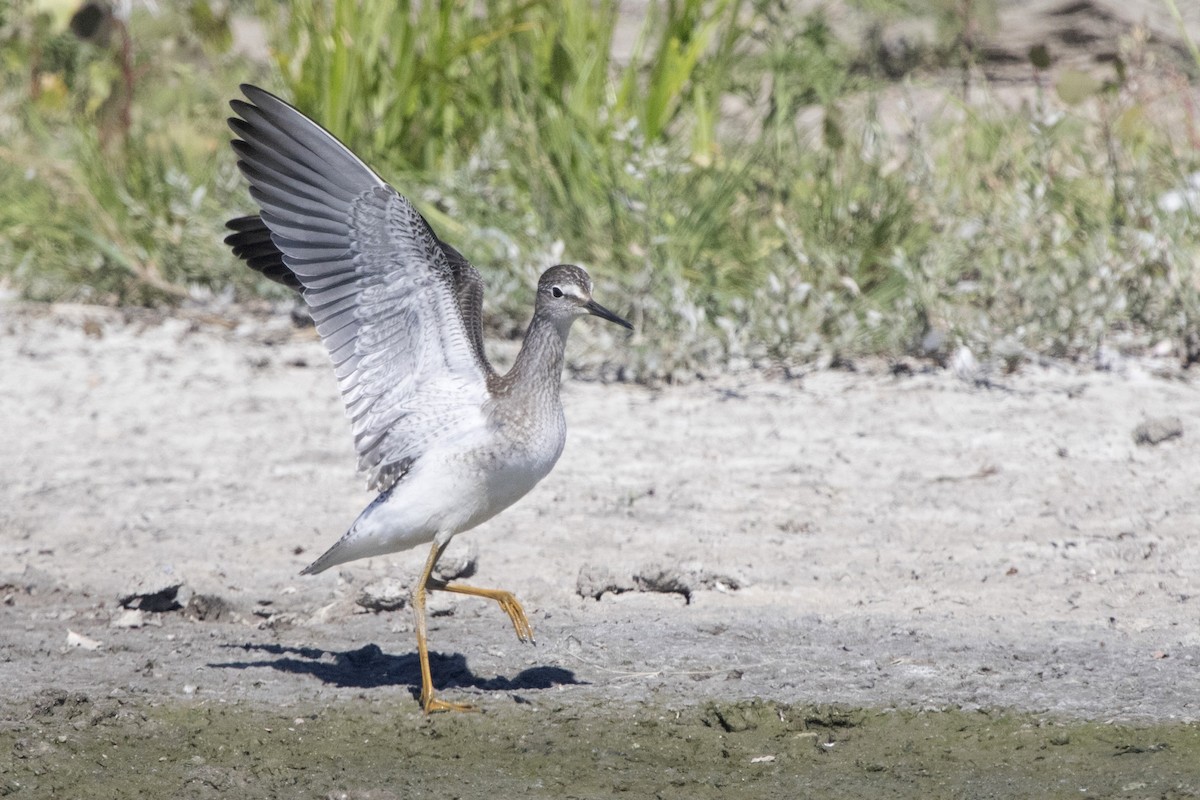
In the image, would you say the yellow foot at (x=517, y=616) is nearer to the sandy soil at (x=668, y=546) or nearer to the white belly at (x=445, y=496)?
the sandy soil at (x=668, y=546)

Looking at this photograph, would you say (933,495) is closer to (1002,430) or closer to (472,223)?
(1002,430)

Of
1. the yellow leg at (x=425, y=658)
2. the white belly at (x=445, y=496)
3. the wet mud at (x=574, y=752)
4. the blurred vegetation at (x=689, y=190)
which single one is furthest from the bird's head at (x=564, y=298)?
the blurred vegetation at (x=689, y=190)

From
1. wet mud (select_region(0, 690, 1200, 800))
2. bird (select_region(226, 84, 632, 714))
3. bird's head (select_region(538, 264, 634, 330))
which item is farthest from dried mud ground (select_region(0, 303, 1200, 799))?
bird's head (select_region(538, 264, 634, 330))

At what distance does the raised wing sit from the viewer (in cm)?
427

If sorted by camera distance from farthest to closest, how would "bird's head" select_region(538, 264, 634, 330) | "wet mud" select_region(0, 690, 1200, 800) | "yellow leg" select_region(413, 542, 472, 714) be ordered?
"bird's head" select_region(538, 264, 634, 330)
"yellow leg" select_region(413, 542, 472, 714)
"wet mud" select_region(0, 690, 1200, 800)

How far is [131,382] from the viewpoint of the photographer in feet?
23.4

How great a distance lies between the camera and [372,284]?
14.3 feet

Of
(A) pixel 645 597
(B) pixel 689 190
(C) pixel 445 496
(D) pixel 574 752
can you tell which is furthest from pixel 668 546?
(B) pixel 689 190

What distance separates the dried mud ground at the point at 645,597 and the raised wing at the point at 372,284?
30.5 inches

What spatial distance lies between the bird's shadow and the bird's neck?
0.80 m

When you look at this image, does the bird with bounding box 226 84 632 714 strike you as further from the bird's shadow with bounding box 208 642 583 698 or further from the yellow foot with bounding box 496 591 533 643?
the bird's shadow with bounding box 208 642 583 698

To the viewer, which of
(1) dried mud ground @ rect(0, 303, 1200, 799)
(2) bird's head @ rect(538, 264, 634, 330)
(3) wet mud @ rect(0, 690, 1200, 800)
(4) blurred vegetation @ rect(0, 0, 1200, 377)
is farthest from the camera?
(4) blurred vegetation @ rect(0, 0, 1200, 377)

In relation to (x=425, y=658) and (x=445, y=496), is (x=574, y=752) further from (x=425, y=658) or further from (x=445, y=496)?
(x=445, y=496)

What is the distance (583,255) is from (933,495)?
237cm
